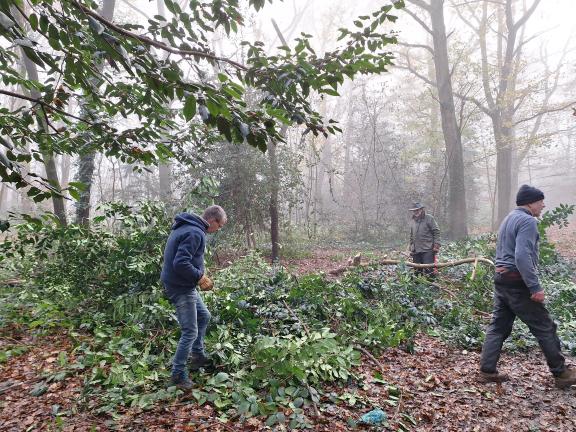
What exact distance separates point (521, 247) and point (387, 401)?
2216 mm

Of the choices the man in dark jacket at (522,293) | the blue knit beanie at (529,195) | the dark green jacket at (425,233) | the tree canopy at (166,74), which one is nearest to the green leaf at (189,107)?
the tree canopy at (166,74)

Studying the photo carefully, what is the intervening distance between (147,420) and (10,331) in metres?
3.37

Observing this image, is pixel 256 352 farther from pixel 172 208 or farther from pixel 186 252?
pixel 172 208

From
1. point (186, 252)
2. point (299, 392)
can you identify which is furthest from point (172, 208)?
point (299, 392)

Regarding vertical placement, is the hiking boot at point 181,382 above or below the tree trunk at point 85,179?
below

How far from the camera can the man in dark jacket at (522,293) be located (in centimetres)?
403

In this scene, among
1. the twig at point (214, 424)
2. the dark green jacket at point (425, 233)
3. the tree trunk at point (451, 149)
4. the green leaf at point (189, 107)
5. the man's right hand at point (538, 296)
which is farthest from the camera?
the tree trunk at point (451, 149)

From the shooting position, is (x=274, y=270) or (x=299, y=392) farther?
(x=274, y=270)

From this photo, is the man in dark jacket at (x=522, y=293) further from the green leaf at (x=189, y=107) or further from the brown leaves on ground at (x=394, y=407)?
the green leaf at (x=189, y=107)

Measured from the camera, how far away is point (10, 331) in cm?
533

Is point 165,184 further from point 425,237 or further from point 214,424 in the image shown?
point 214,424

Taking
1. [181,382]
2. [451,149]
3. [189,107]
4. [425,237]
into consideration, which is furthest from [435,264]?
[451,149]

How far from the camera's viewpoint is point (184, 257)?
3.86m

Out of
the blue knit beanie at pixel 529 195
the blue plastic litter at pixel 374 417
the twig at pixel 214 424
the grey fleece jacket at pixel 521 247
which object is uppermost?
the blue knit beanie at pixel 529 195
